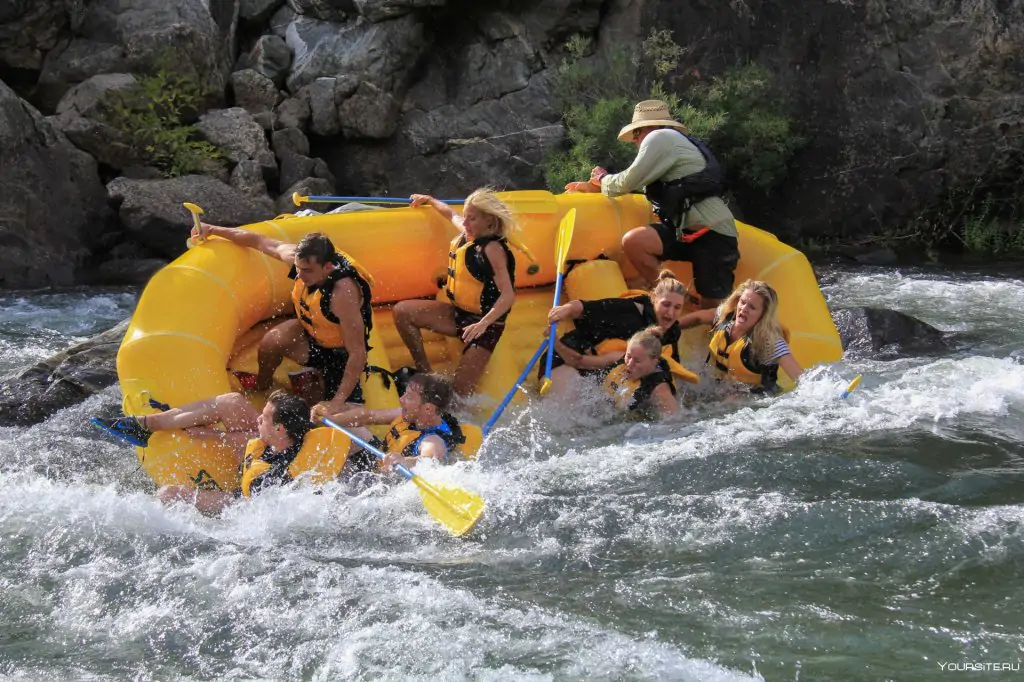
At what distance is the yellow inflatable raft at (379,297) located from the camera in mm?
4012

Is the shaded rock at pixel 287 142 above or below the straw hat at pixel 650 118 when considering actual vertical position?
below

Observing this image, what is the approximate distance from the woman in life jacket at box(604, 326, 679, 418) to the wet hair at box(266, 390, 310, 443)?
1.43 m

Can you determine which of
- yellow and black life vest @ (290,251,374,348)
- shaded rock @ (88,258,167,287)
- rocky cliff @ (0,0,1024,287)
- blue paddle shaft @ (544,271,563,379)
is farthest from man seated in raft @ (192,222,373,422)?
rocky cliff @ (0,0,1024,287)

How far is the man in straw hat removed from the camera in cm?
518

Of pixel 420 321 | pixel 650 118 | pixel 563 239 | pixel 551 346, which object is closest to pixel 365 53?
pixel 650 118

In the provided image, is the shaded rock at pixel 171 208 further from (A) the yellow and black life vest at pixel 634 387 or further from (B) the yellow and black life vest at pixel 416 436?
(B) the yellow and black life vest at pixel 416 436

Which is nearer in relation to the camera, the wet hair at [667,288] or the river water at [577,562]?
the river water at [577,562]

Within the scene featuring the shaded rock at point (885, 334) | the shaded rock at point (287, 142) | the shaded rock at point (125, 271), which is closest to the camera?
the shaded rock at point (885, 334)

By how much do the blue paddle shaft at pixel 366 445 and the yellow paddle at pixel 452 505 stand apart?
18 mm

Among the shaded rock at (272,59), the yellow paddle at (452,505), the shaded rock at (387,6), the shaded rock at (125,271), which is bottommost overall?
the shaded rock at (125,271)

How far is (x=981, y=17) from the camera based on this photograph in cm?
878

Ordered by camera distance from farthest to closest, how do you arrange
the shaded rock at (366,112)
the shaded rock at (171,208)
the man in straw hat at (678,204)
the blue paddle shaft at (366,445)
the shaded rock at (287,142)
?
the shaded rock at (366,112), the shaded rock at (287,142), the shaded rock at (171,208), the man in straw hat at (678,204), the blue paddle shaft at (366,445)

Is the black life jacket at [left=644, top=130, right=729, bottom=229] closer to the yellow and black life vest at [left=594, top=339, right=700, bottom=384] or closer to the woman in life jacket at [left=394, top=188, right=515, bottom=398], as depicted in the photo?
the yellow and black life vest at [left=594, top=339, right=700, bottom=384]

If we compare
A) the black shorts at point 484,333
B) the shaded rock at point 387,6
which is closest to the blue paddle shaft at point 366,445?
the black shorts at point 484,333
